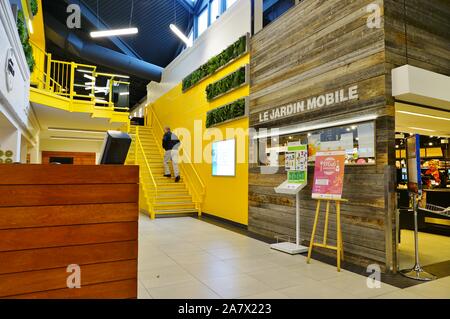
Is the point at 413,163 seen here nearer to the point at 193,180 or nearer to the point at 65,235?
the point at 65,235

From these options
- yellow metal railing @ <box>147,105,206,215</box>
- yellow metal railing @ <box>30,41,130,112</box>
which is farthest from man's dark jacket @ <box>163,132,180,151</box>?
yellow metal railing @ <box>30,41,130,112</box>

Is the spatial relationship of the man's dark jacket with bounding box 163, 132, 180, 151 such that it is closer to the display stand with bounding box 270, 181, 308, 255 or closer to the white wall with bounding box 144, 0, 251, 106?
the white wall with bounding box 144, 0, 251, 106

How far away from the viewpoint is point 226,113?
289 inches

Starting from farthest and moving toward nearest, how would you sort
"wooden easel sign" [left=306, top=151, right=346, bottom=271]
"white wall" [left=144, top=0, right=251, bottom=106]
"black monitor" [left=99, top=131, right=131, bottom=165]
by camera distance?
"white wall" [left=144, top=0, right=251, bottom=106] < "wooden easel sign" [left=306, top=151, right=346, bottom=271] < "black monitor" [left=99, top=131, right=131, bottom=165]

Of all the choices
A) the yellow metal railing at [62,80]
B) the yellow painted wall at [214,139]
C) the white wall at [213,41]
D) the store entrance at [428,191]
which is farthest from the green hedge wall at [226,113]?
the yellow metal railing at [62,80]

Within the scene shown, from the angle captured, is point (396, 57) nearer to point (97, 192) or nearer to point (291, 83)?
point (291, 83)

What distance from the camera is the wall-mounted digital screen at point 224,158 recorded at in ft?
23.6

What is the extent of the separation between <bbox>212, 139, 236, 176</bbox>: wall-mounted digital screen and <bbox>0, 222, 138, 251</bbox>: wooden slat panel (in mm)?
4999

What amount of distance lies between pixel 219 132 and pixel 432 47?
4.75 meters

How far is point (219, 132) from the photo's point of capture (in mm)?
7875

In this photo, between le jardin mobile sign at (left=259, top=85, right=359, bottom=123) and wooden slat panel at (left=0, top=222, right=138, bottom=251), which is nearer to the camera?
wooden slat panel at (left=0, top=222, right=138, bottom=251)

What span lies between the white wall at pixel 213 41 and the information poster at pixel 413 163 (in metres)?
4.29

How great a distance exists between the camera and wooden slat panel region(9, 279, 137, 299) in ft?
6.55

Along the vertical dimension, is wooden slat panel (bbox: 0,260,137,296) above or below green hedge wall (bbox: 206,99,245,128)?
below
